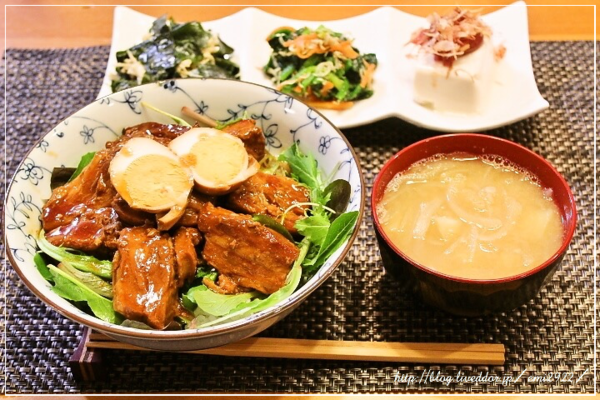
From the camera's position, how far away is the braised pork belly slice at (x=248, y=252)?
4.92 ft

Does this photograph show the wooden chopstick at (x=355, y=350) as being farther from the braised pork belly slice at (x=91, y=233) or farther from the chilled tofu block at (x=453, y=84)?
the chilled tofu block at (x=453, y=84)

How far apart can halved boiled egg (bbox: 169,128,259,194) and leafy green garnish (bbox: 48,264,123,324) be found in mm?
415

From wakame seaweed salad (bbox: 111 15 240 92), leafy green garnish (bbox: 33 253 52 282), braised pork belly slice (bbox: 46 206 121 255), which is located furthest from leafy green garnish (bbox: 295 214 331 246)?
wakame seaweed salad (bbox: 111 15 240 92)

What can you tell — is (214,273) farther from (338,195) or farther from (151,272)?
(338,195)

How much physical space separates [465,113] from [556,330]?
104 centimetres

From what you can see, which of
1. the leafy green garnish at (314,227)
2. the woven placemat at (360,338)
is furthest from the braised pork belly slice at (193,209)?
the woven placemat at (360,338)

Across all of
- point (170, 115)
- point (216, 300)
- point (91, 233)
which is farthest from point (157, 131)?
point (216, 300)

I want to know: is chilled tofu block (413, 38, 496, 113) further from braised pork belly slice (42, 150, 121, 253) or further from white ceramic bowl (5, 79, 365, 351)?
braised pork belly slice (42, 150, 121, 253)

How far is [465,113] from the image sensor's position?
2391 mm

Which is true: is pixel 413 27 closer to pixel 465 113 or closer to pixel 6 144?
pixel 465 113

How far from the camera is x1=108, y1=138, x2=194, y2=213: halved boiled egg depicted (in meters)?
1.54

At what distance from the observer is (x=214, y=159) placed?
1653 millimetres

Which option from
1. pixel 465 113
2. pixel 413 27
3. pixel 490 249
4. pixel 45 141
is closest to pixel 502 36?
pixel 413 27

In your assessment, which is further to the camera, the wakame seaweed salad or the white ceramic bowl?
the wakame seaweed salad
